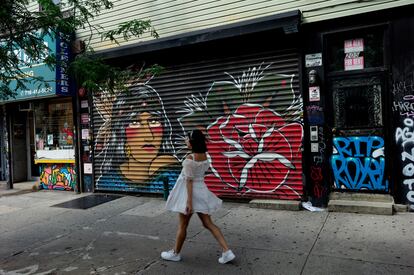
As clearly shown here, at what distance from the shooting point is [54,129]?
1039cm

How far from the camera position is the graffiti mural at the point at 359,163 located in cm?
639

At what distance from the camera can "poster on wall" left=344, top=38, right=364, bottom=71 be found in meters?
6.52

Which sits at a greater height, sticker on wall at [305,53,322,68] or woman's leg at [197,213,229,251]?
sticker on wall at [305,53,322,68]

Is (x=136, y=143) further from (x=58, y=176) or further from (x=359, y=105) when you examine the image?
(x=359, y=105)

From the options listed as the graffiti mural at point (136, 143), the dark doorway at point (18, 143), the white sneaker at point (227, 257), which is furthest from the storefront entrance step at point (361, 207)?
the dark doorway at point (18, 143)

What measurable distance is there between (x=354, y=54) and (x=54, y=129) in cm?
798

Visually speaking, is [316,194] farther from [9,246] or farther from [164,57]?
[9,246]

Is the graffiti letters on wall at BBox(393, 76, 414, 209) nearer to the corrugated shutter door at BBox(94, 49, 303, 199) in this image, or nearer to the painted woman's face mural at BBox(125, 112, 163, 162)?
the corrugated shutter door at BBox(94, 49, 303, 199)

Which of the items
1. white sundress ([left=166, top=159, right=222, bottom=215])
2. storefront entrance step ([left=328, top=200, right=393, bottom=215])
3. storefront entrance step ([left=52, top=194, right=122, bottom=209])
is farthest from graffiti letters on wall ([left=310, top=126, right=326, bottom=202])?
storefront entrance step ([left=52, top=194, right=122, bottom=209])

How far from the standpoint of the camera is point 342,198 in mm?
6605

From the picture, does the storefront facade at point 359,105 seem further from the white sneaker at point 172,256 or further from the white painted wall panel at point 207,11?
the white sneaker at point 172,256

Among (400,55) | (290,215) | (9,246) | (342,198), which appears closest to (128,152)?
(9,246)

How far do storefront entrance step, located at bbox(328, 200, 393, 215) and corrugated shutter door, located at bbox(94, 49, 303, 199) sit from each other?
26.8 inches

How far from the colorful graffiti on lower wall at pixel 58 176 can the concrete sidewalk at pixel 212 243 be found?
→ 2.47 metres
